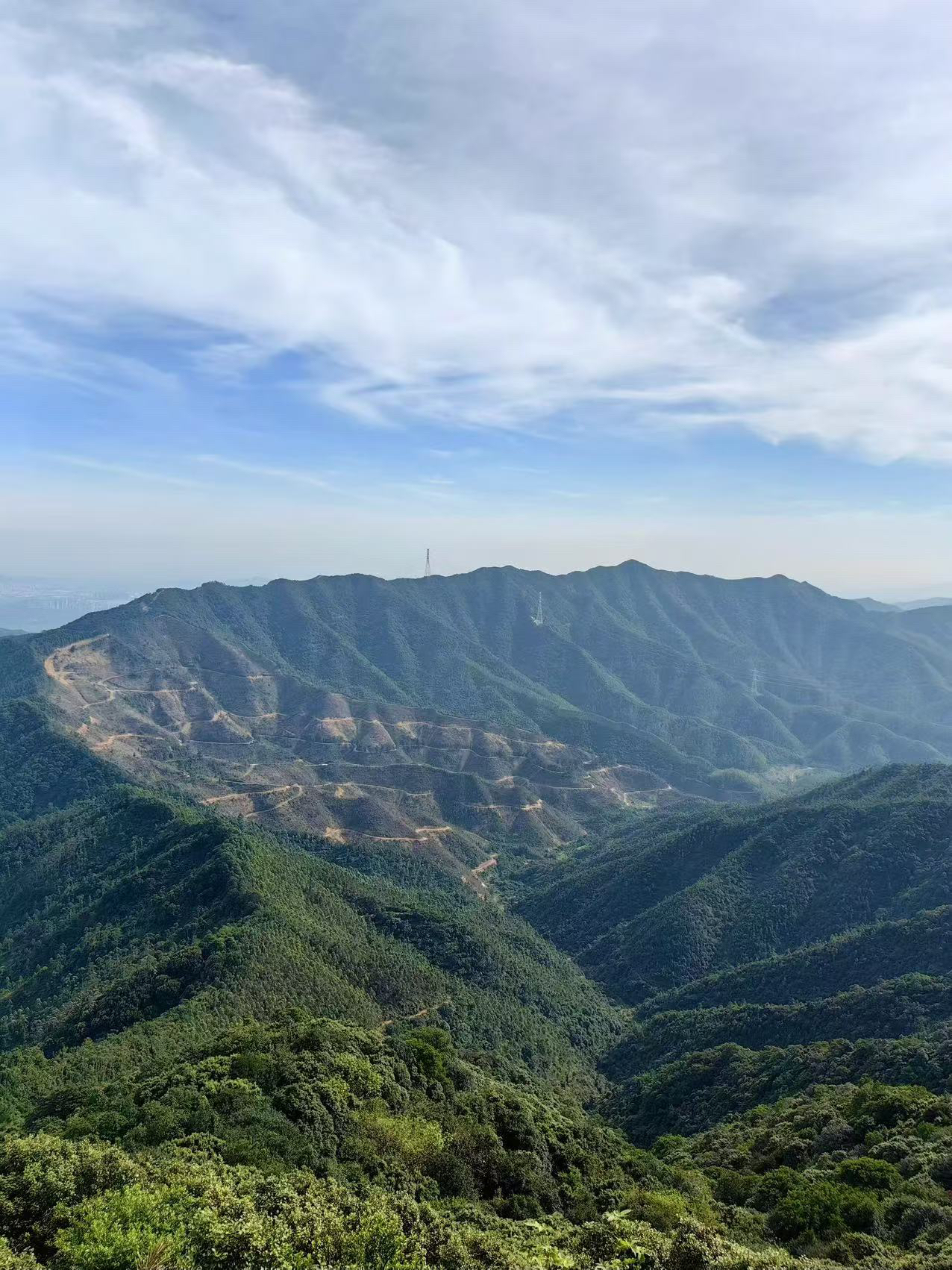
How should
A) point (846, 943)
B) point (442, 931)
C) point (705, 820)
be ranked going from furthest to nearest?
1. point (705, 820)
2. point (442, 931)
3. point (846, 943)

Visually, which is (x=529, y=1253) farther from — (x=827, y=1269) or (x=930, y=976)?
(x=930, y=976)

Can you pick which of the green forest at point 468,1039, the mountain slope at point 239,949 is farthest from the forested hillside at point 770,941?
the mountain slope at point 239,949

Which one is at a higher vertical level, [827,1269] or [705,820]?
[827,1269]

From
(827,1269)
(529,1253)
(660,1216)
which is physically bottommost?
(660,1216)

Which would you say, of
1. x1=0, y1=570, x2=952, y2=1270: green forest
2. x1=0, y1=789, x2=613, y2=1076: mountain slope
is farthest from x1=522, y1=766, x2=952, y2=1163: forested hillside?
x1=0, y1=789, x2=613, y2=1076: mountain slope

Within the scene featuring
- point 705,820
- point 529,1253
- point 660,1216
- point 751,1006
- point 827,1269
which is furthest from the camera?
point 705,820

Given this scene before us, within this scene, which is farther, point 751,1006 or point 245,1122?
point 751,1006

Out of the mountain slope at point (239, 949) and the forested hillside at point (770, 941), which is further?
the mountain slope at point (239, 949)

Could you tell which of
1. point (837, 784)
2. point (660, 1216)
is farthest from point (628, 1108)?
point (837, 784)

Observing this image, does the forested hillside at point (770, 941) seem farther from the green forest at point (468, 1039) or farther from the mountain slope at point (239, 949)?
the mountain slope at point (239, 949)

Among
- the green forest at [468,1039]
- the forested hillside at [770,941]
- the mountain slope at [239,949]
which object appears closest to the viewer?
the green forest at [468,1039]

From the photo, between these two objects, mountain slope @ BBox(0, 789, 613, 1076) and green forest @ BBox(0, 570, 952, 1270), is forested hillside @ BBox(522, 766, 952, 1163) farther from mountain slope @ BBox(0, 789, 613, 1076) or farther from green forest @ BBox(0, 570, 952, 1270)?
mountain slope @ BBox(0, 789, 613, 1076)
